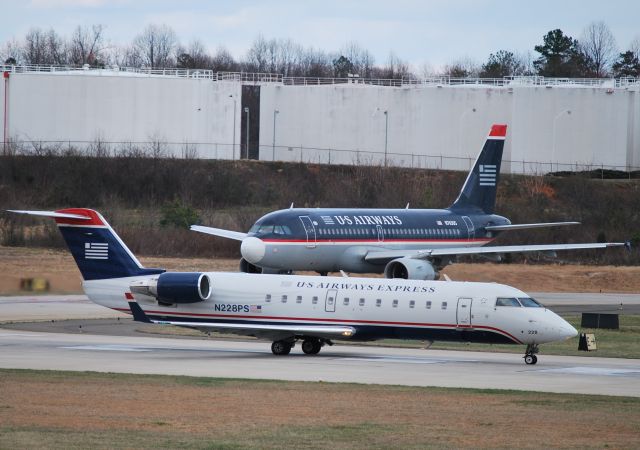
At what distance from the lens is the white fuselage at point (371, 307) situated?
110ft

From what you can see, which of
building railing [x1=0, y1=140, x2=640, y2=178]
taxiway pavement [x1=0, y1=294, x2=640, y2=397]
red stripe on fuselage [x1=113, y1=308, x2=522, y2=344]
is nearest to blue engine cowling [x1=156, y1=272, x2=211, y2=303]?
red stripe on fuselage [x1=113, y1=308, x2=522, y2=344]

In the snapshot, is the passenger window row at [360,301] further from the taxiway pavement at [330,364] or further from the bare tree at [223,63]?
the bare tree at [223,63]

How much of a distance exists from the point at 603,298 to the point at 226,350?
29.6 meters

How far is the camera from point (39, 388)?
26109mm

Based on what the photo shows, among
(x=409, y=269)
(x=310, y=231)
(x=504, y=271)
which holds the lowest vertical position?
(x=504, y=271)

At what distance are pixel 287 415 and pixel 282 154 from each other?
301 ft

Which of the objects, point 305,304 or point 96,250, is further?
point 96,250

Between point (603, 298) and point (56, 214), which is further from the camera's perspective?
point (603, 298)

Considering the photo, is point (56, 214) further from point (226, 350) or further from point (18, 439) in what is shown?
point (18, 439)

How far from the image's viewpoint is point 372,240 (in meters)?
56.5

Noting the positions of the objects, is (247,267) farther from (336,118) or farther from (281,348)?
(336,118)

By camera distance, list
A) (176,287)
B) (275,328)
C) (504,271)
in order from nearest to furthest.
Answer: (275,328) → (176,287) → (504,271)

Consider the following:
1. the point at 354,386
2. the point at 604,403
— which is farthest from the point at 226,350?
the point at 604,403

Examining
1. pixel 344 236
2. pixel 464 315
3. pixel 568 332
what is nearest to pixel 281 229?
pixel 344 236
